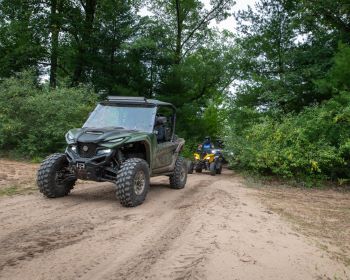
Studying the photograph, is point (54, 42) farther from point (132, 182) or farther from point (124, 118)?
point (132, 182)

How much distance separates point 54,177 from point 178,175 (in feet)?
10.7

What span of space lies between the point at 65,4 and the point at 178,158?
1977 cm

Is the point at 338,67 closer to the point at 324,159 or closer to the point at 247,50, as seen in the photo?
the point at 324,159

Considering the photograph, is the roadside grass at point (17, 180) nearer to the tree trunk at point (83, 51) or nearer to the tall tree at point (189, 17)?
the tree trunk at point (83, 51)

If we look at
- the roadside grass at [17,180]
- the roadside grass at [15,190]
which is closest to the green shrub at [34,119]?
the roadside grass at [17,180]

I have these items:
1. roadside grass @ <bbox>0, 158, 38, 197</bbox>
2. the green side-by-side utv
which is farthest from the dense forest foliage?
the green side-by-side utv

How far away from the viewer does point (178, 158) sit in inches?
400

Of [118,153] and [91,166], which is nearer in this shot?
[91,166]

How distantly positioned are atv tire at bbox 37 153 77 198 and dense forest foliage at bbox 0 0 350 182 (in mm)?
7110

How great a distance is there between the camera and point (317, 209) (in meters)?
8.55

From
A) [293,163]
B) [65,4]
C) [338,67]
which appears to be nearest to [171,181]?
[293,163]

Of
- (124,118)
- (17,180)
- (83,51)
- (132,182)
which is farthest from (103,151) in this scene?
(83,51)

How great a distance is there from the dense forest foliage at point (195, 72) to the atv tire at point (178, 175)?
3930 millimetres

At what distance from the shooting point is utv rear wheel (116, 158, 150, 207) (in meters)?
7.06
